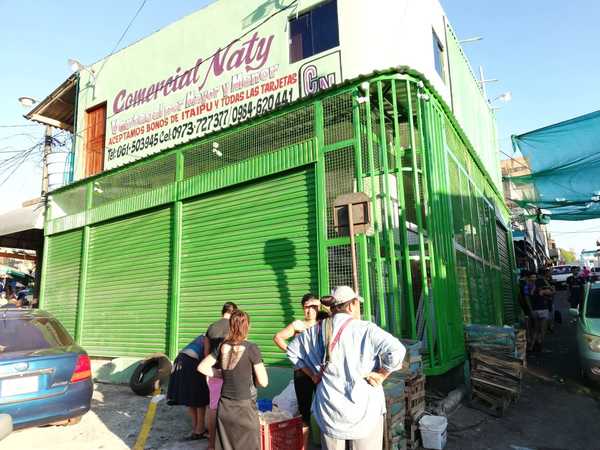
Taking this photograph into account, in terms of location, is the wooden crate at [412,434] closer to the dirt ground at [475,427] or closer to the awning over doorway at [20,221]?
the dirt ground at [475,427]

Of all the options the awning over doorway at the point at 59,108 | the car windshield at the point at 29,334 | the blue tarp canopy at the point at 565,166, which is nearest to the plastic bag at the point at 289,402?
the car windshield at the point at 29,334

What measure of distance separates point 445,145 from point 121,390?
8.28 m

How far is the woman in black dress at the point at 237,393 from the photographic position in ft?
12.3

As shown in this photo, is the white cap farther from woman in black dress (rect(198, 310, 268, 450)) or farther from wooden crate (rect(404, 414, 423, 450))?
wooden crate (rect(404, 414, 423, 450))

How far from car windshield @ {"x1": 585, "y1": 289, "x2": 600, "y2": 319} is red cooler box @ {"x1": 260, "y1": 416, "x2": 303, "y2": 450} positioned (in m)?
6.24

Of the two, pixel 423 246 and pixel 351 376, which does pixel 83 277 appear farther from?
pixel 351 376

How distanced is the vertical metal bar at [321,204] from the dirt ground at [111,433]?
2935mm

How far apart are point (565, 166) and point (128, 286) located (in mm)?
12831

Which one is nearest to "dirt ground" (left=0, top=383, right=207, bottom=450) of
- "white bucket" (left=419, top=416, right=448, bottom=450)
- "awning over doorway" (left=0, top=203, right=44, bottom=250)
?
"white bucket" (left=419, top=416, right=448, bottom=450)

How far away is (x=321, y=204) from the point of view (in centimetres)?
698

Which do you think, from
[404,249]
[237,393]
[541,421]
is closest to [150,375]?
[237,393]

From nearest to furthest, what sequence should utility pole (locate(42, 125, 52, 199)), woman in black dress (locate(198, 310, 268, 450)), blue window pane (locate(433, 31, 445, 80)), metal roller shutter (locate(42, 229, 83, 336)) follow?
woman in black dress (locate(198, 310, 268, 450)) → blue window pane (locate(433, 31, 445, 80)) → metal roller shutter (locate(42, 229, 83, 336)) → utility pole (locate(42, 125, 52, 199))

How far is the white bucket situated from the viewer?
487cm

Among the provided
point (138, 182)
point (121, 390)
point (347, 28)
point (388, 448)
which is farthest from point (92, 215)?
point (388, 448)
